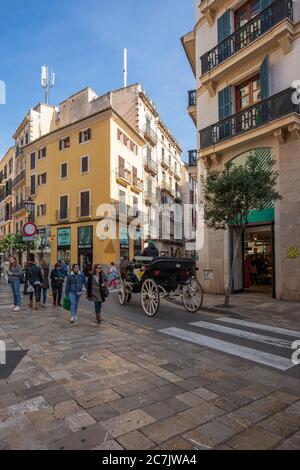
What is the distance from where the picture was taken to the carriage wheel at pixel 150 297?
897cm

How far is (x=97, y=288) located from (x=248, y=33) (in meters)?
12.1

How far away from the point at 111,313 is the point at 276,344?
5.02 meters

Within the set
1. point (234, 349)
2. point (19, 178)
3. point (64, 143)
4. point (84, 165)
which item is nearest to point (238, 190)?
point (234, 349)

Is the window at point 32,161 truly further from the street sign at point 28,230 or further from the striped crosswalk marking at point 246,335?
the striped crosswalk marking at point 246,335

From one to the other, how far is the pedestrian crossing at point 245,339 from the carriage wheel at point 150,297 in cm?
129

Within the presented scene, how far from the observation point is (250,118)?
13414 millimetres

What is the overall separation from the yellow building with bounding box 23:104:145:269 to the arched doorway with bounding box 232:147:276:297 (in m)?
14.6

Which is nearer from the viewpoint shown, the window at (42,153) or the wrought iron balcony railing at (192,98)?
the wrought iron balcony railing at (192,98)

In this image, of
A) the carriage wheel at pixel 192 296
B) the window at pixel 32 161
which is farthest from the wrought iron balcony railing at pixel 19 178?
the carriage wheel at pixel 192 296

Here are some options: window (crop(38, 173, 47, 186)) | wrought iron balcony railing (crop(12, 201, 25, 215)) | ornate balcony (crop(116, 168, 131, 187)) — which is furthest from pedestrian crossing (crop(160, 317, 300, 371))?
wrought iron balcony railing (crop(12, 201, 25, 215))

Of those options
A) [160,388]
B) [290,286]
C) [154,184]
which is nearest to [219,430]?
[160,388]

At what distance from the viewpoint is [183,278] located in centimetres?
984

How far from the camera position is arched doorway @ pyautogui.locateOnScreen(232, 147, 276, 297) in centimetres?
1308
